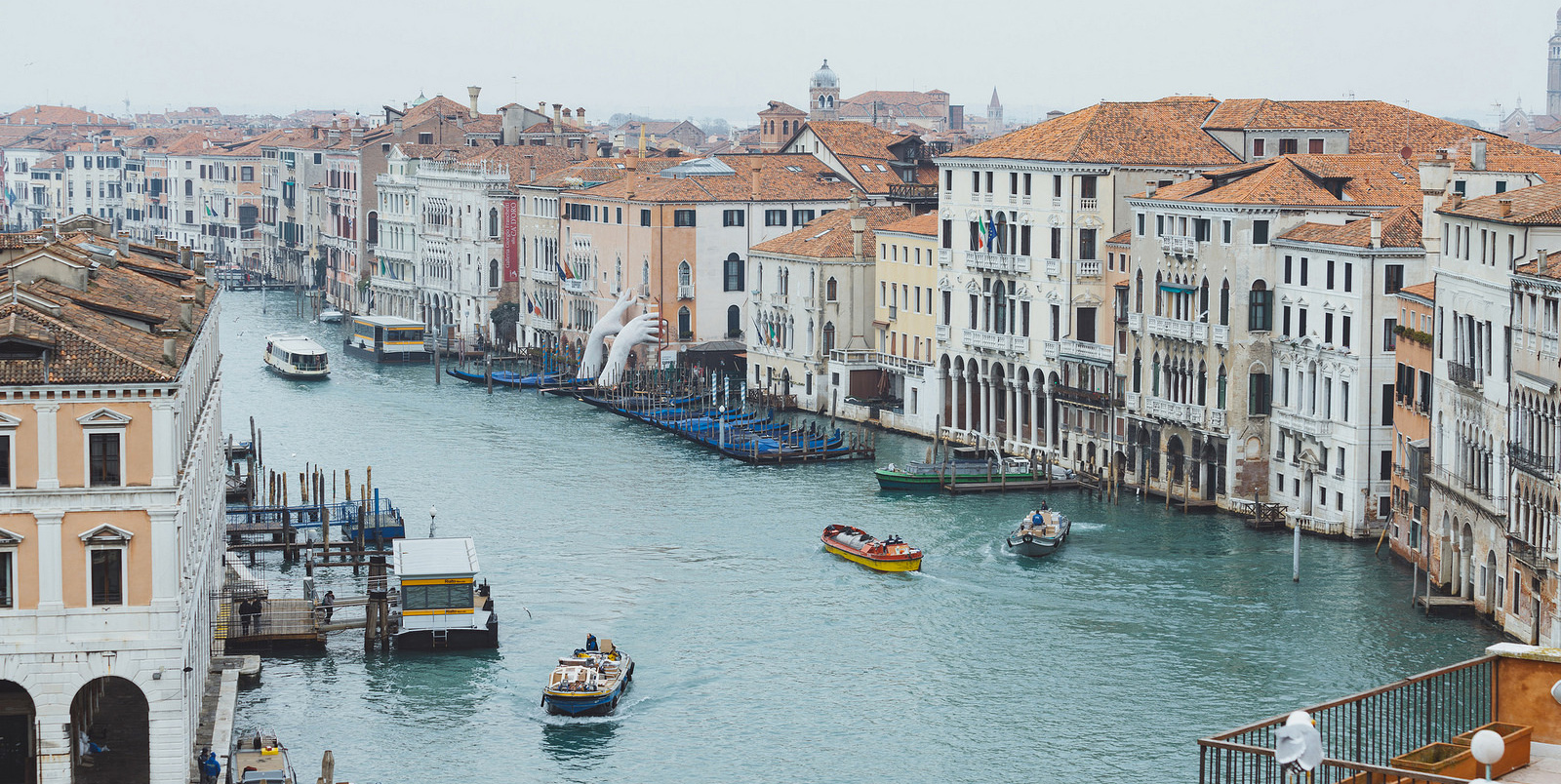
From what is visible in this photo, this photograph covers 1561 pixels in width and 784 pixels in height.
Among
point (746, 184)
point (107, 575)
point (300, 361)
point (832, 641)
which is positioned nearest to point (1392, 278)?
point (832, 641)

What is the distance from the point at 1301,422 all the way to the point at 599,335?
1221 inches

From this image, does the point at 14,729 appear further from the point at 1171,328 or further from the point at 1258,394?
the point at 1171,328

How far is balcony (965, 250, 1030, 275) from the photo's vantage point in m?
55.5

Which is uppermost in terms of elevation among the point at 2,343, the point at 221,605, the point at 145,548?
the point at 2,343

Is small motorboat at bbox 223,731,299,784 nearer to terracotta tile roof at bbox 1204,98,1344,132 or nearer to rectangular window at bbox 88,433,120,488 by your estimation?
rectangular window at bbox 88,433,120,488

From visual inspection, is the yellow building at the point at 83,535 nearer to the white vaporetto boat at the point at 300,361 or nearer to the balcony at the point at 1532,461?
the balcony at the point at 1532,461

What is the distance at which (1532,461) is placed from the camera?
3384 cm

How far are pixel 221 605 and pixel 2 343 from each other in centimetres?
1078

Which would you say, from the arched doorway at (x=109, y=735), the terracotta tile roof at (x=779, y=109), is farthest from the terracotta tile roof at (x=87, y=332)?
the terracotta tile roof at (x=779, y=109)

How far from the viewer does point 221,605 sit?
1363 inches

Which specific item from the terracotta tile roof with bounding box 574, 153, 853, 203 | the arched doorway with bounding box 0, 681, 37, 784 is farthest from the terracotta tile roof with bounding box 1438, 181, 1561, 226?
the terracotta tile roof with bounding box 574, 153, 853, 203

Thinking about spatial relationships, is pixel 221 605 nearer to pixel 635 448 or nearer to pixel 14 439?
pixel 14 439

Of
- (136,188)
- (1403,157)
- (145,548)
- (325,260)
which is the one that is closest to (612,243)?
(1403,157)

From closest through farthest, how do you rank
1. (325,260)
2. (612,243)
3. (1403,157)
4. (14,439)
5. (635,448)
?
(14,439) < (1403,157) < (635,448) < (612,243) < (325,260)
